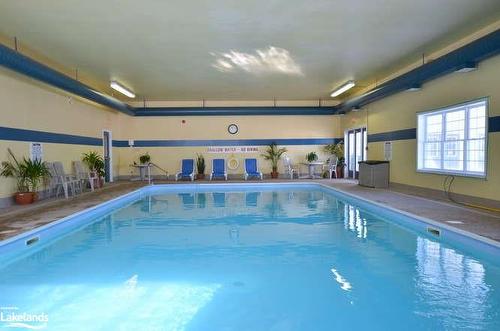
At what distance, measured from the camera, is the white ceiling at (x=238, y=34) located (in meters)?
5.07

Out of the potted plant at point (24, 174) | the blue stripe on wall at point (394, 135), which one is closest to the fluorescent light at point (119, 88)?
the potted plant at point (24, 174)

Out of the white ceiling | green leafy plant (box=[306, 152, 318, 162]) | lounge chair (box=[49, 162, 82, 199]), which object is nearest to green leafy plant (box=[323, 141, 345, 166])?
green leafy plant (box=[306, 152, 318, 162])

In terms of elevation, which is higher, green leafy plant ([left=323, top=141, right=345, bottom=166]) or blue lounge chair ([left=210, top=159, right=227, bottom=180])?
green leafy plant ([left=323, top=141, right=345, bottom=166])

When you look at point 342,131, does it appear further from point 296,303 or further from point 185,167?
point 296,303

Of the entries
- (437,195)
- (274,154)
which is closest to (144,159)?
(274,154)

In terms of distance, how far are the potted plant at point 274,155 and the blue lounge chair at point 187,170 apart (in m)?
2.94

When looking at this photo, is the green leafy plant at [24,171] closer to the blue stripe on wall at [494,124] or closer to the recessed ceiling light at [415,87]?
the recessed ceiling light at [415,87]

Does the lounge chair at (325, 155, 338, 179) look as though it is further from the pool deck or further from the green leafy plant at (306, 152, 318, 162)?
the pool deck

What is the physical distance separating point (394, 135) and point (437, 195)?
256cm

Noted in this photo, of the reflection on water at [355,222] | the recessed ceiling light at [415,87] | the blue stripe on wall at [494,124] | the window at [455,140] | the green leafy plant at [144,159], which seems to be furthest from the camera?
the green leafy plant at [144,159]

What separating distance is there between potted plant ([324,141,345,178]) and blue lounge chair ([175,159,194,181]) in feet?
18.2

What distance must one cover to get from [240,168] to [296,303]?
37.1ft

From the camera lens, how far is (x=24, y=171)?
7426 mm

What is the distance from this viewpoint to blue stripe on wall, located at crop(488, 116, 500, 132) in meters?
6.14
